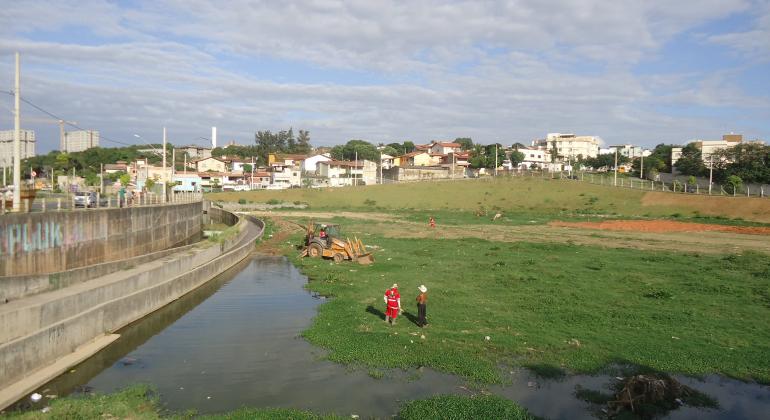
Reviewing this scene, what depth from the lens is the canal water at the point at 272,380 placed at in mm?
11812

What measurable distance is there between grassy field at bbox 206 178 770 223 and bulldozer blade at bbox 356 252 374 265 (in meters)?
38.3

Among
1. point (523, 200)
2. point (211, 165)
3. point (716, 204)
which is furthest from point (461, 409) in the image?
point (211, 165)

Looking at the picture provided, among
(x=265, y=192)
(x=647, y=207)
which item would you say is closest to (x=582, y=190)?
(x=647, y=207)

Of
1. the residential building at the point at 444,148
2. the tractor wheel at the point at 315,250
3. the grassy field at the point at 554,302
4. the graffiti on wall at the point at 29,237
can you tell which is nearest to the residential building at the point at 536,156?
the residential building at the point at 444,148

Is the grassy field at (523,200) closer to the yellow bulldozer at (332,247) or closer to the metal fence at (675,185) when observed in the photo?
the metal fence at (675,185)

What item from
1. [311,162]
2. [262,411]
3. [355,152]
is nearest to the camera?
[262,411]

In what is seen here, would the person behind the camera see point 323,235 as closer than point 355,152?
Yes

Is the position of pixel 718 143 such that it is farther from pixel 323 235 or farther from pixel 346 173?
pixel 323 235

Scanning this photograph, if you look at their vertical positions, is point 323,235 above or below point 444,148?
Result: below

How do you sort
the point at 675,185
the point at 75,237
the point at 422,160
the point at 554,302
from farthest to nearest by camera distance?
the point at 422,160 < the point at 675,185 < the point at 75,237 < the point at 554,302

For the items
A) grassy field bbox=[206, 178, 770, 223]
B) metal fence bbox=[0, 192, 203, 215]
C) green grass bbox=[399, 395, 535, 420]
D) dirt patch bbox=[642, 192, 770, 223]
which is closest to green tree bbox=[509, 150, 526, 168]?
grassy field bbox=[206, 178, 770, 223]

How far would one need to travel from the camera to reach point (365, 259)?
30359 millimetres

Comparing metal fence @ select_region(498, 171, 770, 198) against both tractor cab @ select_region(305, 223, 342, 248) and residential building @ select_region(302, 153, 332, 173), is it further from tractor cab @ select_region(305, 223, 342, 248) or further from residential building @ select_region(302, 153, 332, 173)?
tractor cab @ select_region(305, 223, 342, 248)

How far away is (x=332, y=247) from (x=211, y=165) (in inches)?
4471
